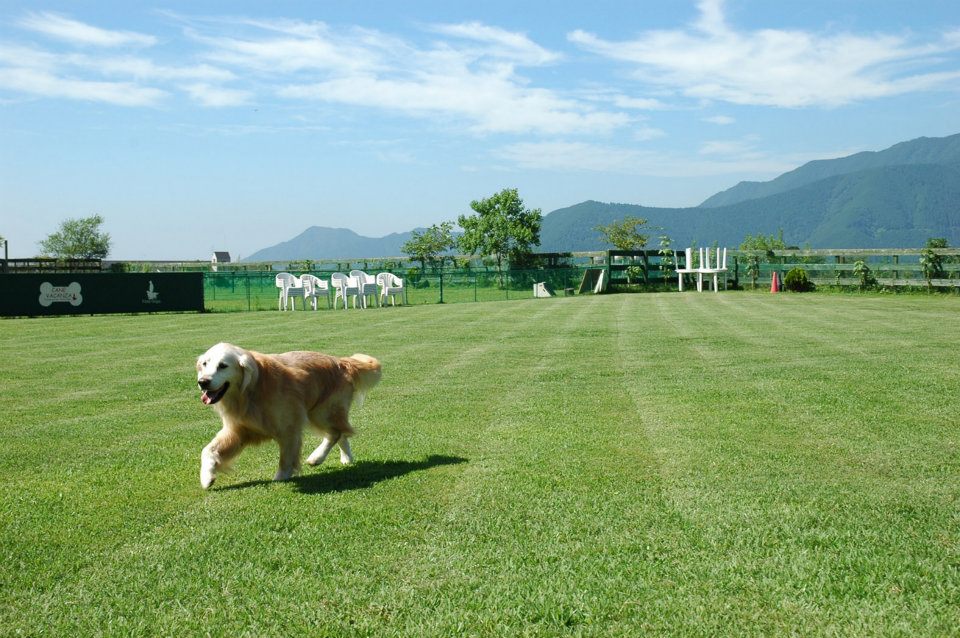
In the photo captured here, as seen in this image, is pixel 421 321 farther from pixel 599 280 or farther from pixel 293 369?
pixel 599 280

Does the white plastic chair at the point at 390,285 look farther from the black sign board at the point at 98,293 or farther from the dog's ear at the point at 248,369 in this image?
the dog's ear at the point at 248,369

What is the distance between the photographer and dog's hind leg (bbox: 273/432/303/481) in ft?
21.4

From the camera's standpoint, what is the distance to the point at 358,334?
65.3ft

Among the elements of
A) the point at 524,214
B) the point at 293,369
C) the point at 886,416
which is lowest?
the point at 886,416

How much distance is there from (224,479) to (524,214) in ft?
181

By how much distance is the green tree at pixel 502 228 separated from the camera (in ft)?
195

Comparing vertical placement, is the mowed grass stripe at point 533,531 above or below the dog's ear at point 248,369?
below

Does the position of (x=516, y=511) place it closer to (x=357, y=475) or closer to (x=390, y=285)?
(x=357, y=475)

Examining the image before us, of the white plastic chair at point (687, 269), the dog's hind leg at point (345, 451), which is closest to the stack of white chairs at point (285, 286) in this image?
the white plastic chair at point (687, 269)

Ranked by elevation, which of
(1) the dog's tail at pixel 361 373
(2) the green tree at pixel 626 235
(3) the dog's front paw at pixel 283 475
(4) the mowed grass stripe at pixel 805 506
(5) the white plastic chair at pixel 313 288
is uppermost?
(2) the green tree at pixel 626 235

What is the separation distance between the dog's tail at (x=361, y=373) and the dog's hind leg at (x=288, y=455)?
907mm

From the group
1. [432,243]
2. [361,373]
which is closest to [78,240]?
[432,243]

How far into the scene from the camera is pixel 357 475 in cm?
661

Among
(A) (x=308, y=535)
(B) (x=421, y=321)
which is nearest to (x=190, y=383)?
(A) (x=308, y=535)
